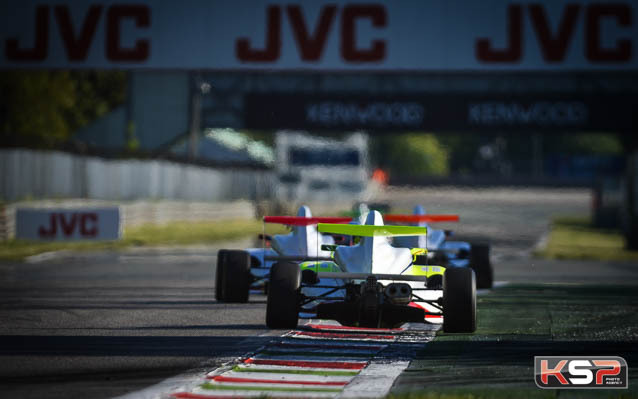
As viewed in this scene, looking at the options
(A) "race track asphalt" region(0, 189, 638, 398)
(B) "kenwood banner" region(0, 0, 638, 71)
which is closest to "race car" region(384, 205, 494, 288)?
(A) "race track asphalt" region(0, 189, 638, 398)

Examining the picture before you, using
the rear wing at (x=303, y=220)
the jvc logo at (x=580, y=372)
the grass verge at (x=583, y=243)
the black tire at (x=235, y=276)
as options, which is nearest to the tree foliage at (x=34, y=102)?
the grass verge at (x=583, y=243)

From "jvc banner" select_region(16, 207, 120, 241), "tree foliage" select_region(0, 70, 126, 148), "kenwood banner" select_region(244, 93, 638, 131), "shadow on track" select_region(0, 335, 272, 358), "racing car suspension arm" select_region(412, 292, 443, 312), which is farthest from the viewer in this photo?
"tree foliage" select_region(0, 70, 126, 148)

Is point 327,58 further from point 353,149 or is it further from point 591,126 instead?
point 353,149

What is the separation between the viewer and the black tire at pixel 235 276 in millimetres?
14211

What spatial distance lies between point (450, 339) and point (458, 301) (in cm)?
48

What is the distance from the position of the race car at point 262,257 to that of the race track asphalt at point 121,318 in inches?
10.6

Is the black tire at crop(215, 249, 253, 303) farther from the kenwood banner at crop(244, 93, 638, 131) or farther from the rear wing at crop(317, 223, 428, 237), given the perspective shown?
the kenwood banner at crop(244, 93, 638, 131)

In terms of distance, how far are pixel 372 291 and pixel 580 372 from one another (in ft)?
8.76

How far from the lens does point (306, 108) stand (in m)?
33.4

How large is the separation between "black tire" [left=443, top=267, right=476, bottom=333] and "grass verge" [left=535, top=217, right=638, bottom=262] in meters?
18.9

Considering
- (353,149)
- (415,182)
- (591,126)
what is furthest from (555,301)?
(415,182)

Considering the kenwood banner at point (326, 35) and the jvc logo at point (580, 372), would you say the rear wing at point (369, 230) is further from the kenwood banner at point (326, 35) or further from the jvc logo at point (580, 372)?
the kenwood banner at point (326, 35)

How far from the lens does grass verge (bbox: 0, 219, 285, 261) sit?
26750 mm

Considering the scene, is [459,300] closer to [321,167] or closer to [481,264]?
[481,264]
